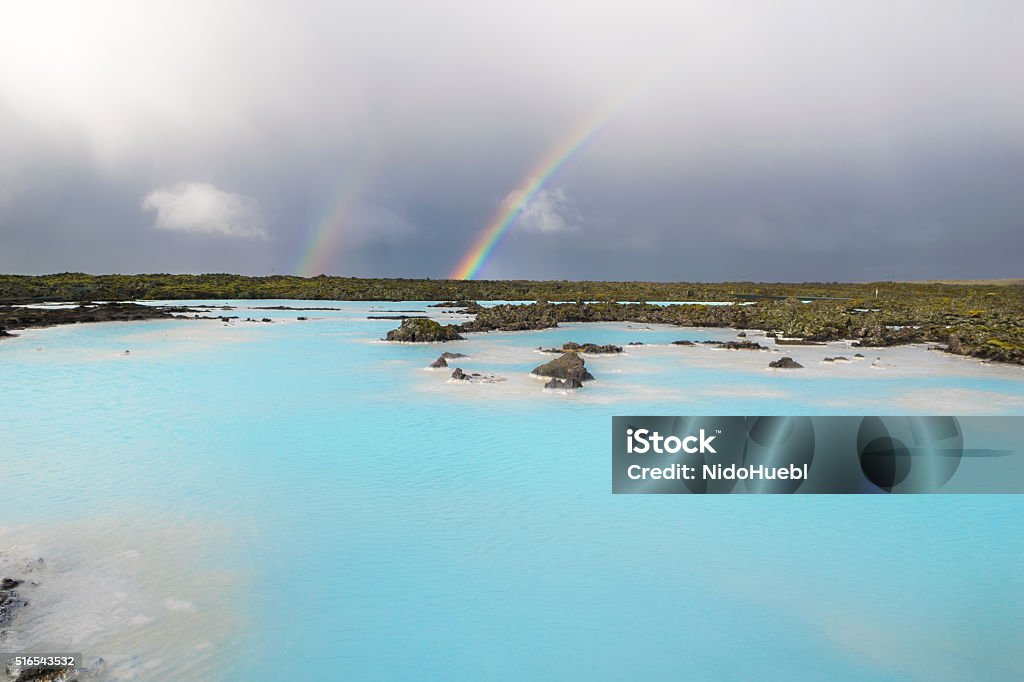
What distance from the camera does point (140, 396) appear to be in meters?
19.0

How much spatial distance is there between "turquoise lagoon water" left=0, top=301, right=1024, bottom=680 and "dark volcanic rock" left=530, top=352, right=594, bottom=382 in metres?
3.84

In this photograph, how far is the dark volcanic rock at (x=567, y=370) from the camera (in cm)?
2120

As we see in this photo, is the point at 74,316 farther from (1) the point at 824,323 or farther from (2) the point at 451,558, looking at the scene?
(1) the point at 824,323

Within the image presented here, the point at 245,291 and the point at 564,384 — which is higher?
the point at 245,291

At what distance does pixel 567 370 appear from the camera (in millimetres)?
21391

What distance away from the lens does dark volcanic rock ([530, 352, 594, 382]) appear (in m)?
21.2

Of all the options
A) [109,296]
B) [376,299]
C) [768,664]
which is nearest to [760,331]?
[768,664]

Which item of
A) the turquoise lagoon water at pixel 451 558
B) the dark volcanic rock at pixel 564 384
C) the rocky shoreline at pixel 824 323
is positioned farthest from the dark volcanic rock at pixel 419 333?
the turquoise lagoon water at pixel 451 558

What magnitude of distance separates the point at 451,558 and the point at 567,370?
13527 millimetres

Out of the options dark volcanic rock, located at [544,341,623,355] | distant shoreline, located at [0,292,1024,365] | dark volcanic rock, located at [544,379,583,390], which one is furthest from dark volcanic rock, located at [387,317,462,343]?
dark volcanic rock, located at [544,379,583,390]

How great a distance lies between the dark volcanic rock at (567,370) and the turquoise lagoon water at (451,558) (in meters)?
3.84

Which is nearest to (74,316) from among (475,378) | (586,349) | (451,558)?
(586,349)

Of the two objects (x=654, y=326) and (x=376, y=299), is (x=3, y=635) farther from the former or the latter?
(x=376, y=299)

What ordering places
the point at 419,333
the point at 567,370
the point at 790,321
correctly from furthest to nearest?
the point at 790,321 → the point at 419,333 → the point at 567,370
